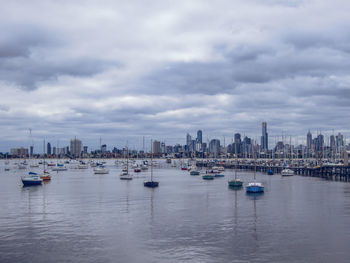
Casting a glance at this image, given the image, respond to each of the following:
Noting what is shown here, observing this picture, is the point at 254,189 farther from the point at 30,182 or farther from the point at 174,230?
the point at 30,182

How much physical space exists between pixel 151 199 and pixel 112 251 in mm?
48892

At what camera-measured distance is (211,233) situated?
55500 millimetres

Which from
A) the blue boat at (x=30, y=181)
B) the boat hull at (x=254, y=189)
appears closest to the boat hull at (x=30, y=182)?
the blue boat at (x=30, y=181)

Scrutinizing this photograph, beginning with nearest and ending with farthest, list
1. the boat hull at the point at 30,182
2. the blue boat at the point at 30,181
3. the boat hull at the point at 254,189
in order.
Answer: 1. the boat hull at the point at 254,189
2. the boat hull at the point at 30,182
3. the blue boat at the point at 30,181

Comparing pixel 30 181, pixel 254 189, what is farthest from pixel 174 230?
pixel 30 181

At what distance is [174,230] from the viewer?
189 ft

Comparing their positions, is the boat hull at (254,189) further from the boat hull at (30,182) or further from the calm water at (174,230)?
the boat hull at (30,182)

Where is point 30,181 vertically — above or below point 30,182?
above

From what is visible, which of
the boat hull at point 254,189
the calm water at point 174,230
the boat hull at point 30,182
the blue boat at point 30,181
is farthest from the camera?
the blue boat at point 30,181

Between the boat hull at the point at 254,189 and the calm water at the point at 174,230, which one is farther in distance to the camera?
the boat hull at the point at 254,189

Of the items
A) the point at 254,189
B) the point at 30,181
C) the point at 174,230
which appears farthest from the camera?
the point at 30,181

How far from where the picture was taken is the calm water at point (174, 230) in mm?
45094

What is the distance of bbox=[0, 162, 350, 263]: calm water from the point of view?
45.1 m

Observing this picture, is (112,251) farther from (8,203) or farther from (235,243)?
(8,203)
